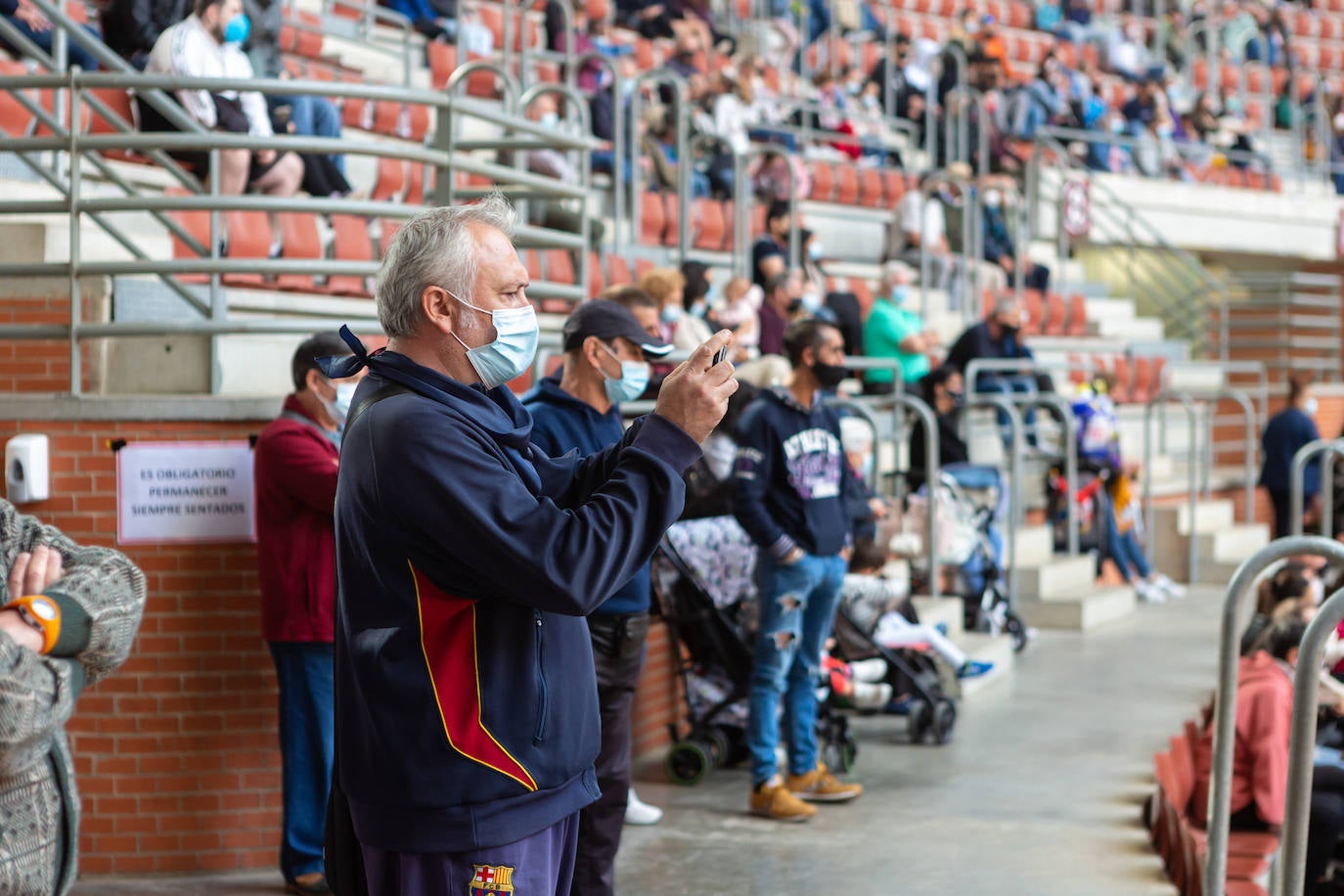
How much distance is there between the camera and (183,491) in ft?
17.1

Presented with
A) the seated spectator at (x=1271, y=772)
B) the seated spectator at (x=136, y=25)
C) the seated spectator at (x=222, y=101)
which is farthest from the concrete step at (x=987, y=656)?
the seated spectator at (x=136, y=25)

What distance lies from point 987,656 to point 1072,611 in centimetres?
178

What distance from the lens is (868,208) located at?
15.4m

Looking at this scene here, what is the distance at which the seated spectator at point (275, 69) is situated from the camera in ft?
26.7

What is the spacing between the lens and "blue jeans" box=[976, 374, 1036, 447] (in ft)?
36.5

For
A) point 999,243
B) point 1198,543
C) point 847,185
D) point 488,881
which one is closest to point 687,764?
point 488,881

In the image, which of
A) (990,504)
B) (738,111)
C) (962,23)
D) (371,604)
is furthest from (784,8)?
(371,604)

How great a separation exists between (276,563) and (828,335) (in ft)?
7.32

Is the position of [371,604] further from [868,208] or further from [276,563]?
[868,208]

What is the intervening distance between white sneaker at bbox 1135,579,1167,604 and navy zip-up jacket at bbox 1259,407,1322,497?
1844 millimetres

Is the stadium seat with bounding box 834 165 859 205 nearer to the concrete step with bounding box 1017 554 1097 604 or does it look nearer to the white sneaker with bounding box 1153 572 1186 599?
the white sneaker with bounding box 1153 572 1186 599

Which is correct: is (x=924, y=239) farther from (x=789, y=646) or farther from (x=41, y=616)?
(x=41, y=616)

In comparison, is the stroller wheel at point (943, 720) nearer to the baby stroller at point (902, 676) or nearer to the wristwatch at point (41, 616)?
the baby stroller at point (902, 676)

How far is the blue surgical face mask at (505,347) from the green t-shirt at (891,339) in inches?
318
